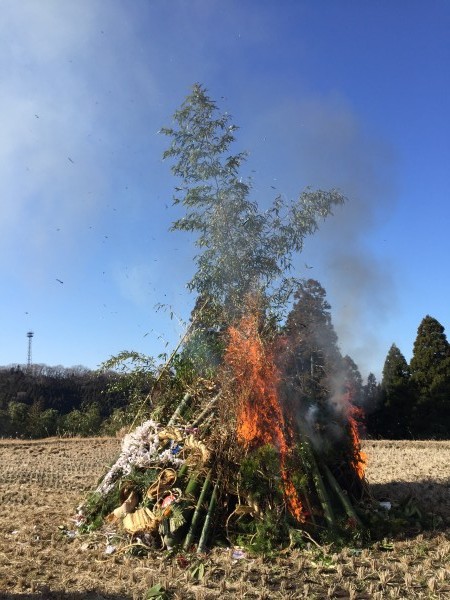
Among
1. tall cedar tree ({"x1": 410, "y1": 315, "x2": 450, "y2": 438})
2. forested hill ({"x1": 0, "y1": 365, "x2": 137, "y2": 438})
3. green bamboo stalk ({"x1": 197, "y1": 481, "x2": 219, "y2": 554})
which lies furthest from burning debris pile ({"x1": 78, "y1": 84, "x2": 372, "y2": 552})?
tall cedar tree ({"x1": 410, "y1": 315, "x2": 450, "y2": 438})

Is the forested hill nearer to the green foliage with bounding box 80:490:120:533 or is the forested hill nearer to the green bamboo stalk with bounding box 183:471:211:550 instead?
the green foliage with bounding box 80:490:120:533

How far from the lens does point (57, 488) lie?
35.3 feet

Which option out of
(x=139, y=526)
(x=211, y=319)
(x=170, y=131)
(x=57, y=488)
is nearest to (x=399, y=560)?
(x=139, y=526)

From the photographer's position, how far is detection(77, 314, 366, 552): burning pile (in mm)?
6254

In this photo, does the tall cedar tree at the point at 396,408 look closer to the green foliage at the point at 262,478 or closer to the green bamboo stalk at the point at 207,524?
the green foliage at the point at 262,478

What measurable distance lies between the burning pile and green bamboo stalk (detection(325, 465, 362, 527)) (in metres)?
0.02

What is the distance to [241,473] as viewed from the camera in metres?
6.45

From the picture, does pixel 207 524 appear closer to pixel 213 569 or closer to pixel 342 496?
pixel 213 569

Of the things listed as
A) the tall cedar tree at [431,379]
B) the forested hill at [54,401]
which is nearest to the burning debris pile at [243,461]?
the forested hill at [54,401]

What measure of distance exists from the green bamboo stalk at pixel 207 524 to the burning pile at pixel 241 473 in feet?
0.04

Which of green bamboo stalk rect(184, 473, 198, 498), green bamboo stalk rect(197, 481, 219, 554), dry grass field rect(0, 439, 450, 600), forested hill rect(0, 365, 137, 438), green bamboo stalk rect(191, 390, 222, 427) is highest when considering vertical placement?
forested hill rect(0, 365, 137, 438)

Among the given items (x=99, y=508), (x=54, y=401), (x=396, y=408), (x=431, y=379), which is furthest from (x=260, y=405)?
(x=54, y=401)

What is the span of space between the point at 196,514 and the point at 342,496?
1.80m

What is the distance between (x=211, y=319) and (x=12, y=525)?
13.1 feet
